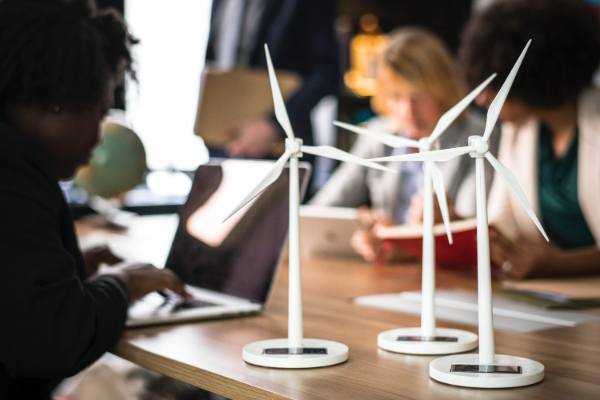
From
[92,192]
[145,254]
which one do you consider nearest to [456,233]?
[145,254]

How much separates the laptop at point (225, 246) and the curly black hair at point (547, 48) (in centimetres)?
86

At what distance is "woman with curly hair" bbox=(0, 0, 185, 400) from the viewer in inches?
29.3

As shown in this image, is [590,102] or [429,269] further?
[590,102]

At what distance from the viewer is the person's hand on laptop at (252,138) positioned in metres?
2.21

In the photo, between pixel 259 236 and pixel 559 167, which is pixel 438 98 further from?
pixel 259 236

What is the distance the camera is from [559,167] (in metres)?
1.73

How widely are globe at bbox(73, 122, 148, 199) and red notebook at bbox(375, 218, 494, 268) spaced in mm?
1024

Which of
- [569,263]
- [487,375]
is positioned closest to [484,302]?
[487,375]

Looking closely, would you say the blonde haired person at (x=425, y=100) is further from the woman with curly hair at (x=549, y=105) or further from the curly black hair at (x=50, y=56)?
the curly black hair at (x=50, y=56)

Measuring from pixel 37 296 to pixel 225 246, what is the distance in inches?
15.3

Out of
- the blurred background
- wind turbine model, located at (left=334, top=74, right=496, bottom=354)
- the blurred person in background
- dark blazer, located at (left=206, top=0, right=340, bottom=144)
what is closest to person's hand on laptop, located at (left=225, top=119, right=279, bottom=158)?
the blurred person in background

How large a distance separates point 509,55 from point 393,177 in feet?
2.34

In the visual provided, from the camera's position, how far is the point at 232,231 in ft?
3.53

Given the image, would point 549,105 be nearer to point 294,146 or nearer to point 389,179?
point 389,179
